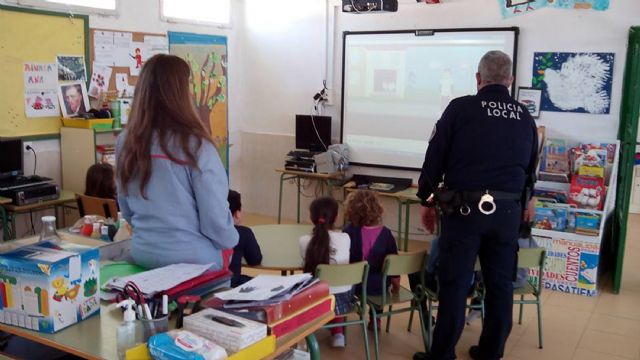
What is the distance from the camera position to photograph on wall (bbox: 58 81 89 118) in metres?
5.28

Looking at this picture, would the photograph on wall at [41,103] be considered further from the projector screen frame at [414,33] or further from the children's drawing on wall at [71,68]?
the projector screen frame at [414,33]

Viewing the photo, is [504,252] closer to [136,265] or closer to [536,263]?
[536,263]

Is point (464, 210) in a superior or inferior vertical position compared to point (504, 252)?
superior

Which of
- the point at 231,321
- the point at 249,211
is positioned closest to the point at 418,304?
the point at 231,321

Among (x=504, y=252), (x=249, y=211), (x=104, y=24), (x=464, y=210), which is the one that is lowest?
(x=249, y=211)

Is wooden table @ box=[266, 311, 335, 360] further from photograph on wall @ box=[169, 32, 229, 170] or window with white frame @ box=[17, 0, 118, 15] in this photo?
photograph on wall @ box=[169, 32, 229, 170]

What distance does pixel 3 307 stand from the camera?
185cm

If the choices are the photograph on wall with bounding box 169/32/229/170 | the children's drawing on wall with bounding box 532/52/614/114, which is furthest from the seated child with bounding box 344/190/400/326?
the photograph on wall with bounding box 169/32/229/170

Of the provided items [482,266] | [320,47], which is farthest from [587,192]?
[320,47]

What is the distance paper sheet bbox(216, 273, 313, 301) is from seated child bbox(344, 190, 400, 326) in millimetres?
1589

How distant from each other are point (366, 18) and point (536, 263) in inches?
142

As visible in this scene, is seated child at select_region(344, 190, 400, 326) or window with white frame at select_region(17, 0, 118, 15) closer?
seated child at select_region(344, 190, 400, 326)

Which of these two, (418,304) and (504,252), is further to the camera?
(418,304)

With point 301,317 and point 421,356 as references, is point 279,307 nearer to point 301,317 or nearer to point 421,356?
point 301,317
